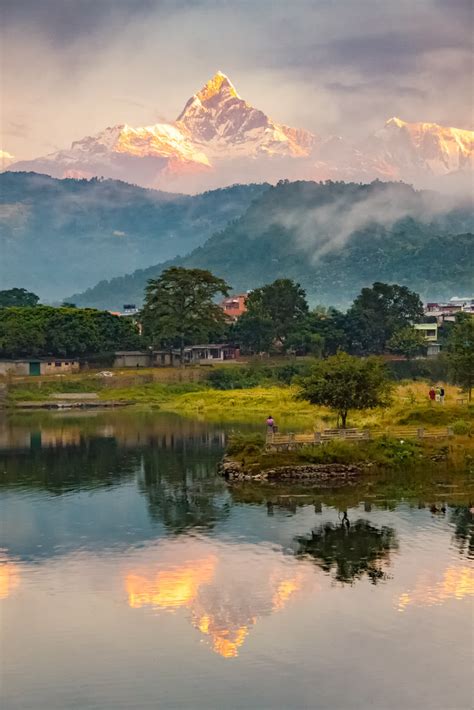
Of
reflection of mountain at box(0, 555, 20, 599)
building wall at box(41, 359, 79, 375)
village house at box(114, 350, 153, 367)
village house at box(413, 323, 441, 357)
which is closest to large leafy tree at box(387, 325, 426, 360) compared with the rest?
village house at box(413, 323, 441, 357)

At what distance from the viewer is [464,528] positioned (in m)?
40.7

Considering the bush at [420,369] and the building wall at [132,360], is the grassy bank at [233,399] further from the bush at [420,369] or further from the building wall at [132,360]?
the bush at [420,369]

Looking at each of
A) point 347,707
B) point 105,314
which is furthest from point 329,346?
point 347,707

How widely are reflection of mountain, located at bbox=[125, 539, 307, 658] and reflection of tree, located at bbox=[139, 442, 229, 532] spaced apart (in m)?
5.51

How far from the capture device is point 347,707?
23469mm

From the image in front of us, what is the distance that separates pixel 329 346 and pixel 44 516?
103 meters

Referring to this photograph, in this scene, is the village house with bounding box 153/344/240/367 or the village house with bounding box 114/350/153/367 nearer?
the village house with bounding box 114/350/153/367

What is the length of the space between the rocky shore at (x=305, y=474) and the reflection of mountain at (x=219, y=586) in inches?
520

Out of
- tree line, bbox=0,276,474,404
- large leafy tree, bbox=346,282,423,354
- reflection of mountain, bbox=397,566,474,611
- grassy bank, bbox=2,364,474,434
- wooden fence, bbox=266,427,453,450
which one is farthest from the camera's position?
large leafy tree, bbox=346,282,423,354

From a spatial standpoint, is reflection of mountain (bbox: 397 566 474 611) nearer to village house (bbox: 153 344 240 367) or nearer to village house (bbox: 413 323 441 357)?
village house (bbox: 153 344 240 367)

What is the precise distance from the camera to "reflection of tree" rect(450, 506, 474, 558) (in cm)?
3733

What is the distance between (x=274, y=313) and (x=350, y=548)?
11049 centimetres

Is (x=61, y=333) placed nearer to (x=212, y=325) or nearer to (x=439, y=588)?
(x=212, y=325)

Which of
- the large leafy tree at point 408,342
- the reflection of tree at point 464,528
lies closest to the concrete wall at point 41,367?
the large leafy tree at point 408,342
